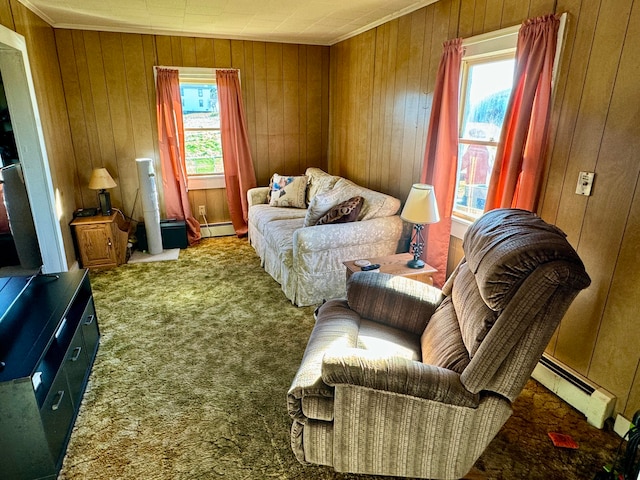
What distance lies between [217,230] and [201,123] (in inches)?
52.8

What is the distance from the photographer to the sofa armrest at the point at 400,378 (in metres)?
1.43

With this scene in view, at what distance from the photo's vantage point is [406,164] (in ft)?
11.4

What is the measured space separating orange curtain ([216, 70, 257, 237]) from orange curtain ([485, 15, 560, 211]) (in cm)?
321

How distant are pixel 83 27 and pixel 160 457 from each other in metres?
4.14

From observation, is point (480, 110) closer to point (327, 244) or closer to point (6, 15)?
point (327, 244)

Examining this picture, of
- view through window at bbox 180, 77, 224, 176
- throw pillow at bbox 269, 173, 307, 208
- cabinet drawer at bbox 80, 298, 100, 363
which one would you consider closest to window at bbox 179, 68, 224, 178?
view through window at bbox 180, 77, 224, 176

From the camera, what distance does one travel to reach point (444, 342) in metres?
1.73

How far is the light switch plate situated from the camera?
77.4 inches

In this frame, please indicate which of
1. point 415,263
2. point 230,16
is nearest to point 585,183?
point 415,263

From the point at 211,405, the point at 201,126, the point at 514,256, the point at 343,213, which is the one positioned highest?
the point at 201,126

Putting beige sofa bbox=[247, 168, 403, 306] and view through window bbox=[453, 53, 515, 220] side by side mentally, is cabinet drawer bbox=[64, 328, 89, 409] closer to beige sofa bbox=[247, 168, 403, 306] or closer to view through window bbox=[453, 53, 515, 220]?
beige sofa bbox=[247, 168, 403, 306]

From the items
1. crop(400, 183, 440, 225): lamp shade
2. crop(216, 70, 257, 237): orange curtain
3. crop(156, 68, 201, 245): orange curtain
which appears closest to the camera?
crop(400, 183, 440, 225): lamp shade

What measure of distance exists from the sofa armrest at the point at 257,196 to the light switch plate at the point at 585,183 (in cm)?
333

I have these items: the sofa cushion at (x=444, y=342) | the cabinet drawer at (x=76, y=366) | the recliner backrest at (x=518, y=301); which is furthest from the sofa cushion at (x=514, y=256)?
the cabinet drawer at (x=76, y=366)
